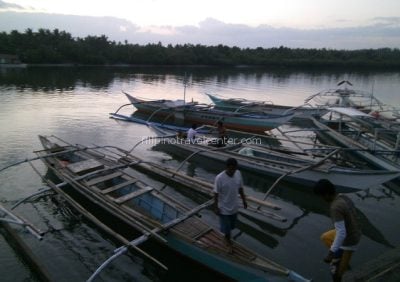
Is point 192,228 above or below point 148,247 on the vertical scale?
above

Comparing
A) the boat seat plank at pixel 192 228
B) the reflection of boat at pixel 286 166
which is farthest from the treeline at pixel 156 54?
the boat seat plank at pixel 192 228

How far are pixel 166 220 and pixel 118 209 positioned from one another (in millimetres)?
1244

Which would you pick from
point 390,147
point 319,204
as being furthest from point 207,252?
point 390,147

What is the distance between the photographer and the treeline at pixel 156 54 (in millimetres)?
74375

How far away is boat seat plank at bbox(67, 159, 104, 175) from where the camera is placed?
1127 centimetres

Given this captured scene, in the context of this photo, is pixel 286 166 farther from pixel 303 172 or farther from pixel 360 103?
pixel 360 103

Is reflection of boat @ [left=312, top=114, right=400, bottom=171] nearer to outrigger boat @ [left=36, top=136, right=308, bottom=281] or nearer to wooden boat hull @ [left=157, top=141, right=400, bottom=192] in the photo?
wooden boat hull @ [left=157, top=141, right=400, bottom=192]

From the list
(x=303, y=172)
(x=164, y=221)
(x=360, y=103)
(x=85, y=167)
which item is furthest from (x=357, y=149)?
(x=360, y=103)

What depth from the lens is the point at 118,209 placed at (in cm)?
880

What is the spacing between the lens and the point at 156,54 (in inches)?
3391

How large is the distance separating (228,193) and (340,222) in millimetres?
2389

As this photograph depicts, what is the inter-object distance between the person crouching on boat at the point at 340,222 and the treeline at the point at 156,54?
75.5 metres

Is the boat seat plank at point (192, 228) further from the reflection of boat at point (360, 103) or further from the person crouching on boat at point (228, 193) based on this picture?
the reflection of boat at point (360, 103)

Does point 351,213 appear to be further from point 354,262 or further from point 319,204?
point 319,204
